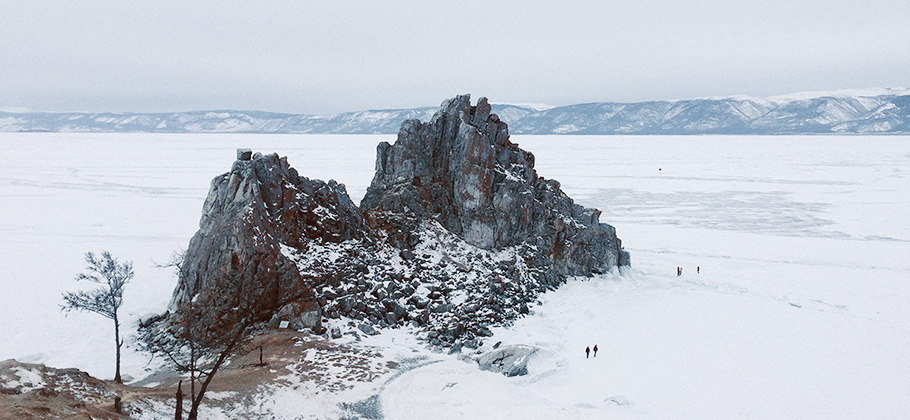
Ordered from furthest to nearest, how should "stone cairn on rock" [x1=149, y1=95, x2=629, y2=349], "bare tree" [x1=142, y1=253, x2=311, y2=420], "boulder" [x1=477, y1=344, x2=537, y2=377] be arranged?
1. "stone cairn on rock" [x1=149, y1=95, x2=629, y2=349]
2. "bare tree" [x1=142, y1=253, x2=311, y2=420]
3. "boulder" [x1=477, y1=344, x2=537, y2=377]

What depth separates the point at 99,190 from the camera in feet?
272

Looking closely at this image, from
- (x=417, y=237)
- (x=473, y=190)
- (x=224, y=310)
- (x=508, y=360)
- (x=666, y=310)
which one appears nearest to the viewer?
(x=508, y=360)

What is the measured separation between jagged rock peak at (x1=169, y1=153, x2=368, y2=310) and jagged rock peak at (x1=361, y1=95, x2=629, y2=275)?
518cm

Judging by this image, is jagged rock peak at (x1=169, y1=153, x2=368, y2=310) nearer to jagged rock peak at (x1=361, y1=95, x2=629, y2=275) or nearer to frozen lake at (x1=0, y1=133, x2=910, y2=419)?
jagged rock peak at (x1=361, y1=95, x2=629, y2=275)

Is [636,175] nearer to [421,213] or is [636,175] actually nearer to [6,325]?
[421,213]

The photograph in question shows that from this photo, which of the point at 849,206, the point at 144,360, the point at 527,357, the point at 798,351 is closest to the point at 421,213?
the point at 527,357

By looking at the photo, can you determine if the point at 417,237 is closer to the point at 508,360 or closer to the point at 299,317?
the point at 299,317

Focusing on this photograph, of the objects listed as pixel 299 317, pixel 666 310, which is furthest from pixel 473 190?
pixel 666 310

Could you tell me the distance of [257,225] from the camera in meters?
32.2

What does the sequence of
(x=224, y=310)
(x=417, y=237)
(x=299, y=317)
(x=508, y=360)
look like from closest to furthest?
(x=508, y=360) < (x=224, y=310) < (x=299, y=317) < (x=417, y=237)

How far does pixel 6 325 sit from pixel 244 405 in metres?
20.0

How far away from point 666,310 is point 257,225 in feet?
96.7

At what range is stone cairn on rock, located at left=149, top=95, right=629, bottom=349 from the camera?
32469 millimetres

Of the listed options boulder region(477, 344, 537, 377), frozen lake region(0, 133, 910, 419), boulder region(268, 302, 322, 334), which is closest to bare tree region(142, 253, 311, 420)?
boulder region(268, 302, 322, 334)
